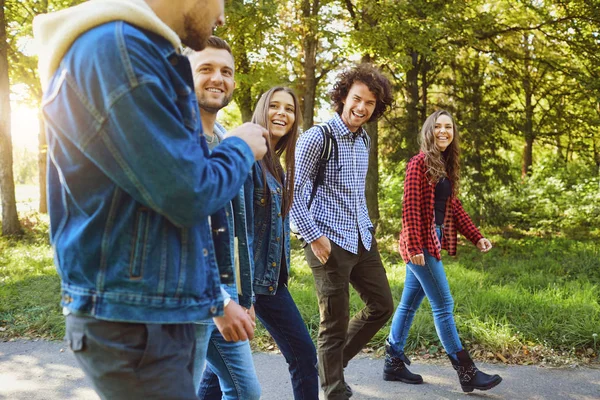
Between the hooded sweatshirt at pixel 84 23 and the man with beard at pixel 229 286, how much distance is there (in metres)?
0.55

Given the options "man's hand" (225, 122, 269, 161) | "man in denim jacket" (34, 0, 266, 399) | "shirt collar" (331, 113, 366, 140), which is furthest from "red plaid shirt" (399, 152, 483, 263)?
"man in denim jacket" (34, 0, 266, 399)

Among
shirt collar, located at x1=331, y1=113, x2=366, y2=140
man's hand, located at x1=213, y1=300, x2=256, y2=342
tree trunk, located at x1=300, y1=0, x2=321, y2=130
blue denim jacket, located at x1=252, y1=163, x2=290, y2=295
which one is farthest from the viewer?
tree trunk, located at x1=300, y1=0, x2=321, y2=130

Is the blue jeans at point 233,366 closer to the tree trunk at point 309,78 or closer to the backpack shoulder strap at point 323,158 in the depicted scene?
the backpack shoulder strap at point 323,158

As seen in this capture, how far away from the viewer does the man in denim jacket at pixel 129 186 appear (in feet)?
4.29

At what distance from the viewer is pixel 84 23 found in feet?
4.44

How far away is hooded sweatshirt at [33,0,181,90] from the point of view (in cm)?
135

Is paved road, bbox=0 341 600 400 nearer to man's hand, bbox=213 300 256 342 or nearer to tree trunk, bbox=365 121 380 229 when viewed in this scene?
man's hand, bbox=213 300 256 342

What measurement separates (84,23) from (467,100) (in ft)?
40.4

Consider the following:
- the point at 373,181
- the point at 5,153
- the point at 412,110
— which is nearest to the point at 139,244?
the point at 373,181

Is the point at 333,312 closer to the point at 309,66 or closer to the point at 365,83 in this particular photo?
the point at 365,83

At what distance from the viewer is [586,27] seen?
11.3 m

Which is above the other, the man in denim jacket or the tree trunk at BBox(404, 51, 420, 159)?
the tree trunk at BBox(404, 51, 420, 159)

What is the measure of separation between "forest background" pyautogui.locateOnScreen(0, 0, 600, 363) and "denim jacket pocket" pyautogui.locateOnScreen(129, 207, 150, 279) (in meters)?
5.86

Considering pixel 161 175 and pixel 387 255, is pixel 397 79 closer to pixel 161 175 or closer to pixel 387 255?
pixel 387 255
